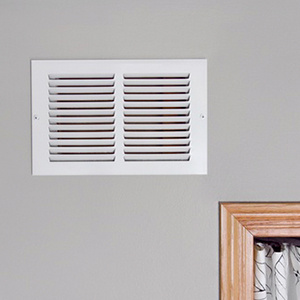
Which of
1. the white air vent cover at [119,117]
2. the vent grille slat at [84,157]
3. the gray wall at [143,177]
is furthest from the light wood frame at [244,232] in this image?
the vent grille slat at [84,157]

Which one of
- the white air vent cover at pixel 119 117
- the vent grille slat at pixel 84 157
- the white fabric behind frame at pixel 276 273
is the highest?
the white air vent cover at pixel 119 117

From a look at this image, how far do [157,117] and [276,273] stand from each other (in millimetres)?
643

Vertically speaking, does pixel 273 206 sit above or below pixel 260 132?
below

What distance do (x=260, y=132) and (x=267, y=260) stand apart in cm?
44

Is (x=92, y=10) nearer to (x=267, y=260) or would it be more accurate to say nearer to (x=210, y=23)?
(x=210, y=23)

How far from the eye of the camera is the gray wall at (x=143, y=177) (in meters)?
1.28

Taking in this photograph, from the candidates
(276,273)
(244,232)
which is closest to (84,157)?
(244,232)

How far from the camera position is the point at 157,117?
1.29 m

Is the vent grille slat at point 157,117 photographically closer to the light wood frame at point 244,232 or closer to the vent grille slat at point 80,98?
the vent grille slat at point 80,98

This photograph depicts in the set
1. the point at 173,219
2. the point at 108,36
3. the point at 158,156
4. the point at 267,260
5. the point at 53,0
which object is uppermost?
the point at 53,0

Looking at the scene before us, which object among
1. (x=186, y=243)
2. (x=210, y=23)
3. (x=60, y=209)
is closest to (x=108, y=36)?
(x=210, y=23)

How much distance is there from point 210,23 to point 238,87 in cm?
22

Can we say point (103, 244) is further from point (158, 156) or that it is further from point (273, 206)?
point (273, 206)

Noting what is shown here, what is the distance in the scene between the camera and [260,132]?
1.29m
